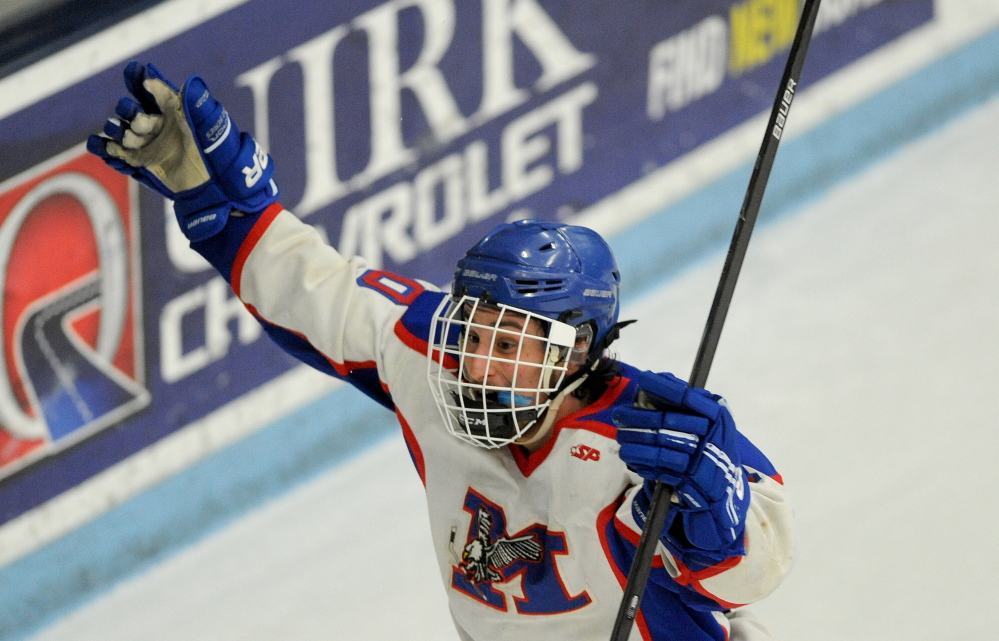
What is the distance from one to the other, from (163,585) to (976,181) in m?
3.34

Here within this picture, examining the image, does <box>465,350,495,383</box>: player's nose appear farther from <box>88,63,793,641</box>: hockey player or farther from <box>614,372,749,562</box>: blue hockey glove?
<box>614,372,749,562</box>: blue hockey glove

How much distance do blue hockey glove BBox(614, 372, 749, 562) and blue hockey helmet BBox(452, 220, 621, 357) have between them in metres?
0.36

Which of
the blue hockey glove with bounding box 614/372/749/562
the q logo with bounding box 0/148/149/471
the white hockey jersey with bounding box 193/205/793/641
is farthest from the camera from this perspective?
the q logo with bounding box 0/148/149/471

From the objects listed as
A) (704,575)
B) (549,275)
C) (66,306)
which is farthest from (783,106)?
(66,306)

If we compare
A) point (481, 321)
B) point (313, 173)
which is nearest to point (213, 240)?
point (481, 321)

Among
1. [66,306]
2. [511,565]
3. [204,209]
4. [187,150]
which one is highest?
[187,150]

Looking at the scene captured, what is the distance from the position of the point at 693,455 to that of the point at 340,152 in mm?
2585

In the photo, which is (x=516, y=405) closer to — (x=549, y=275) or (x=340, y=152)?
(x=549, y=275)

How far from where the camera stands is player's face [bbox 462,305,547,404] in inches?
95.1

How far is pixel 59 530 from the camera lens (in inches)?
158

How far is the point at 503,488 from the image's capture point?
2592mm

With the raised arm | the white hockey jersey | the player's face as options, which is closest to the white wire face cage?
the player's face

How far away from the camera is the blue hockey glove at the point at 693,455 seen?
2.06 meters

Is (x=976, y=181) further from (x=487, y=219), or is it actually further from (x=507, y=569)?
(x=507, y=569)
